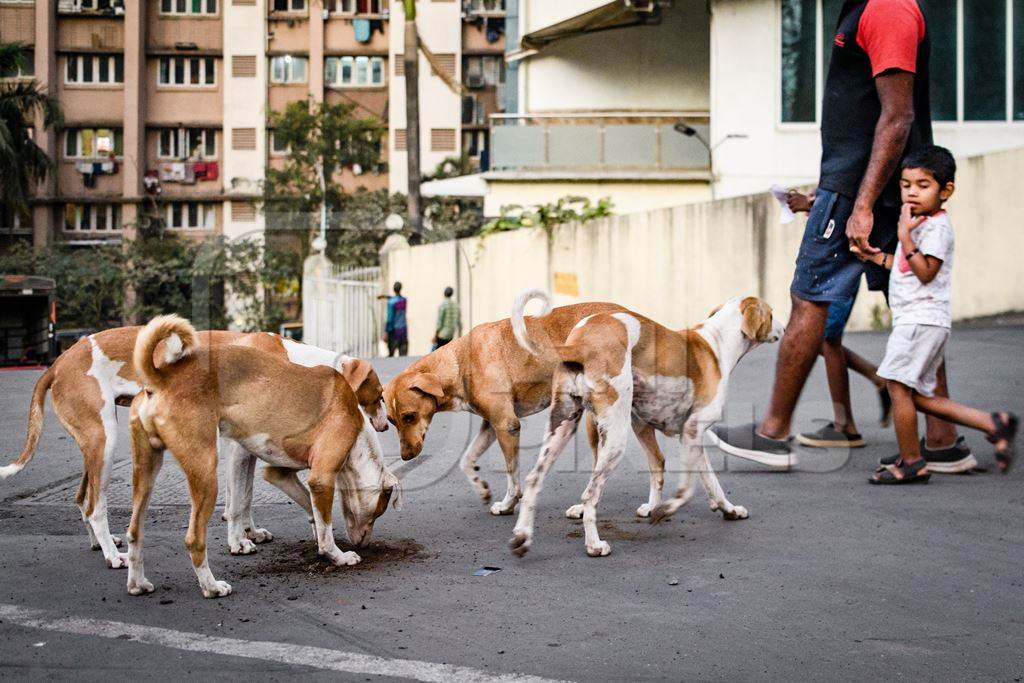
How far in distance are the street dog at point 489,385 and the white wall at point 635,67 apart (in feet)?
77.1

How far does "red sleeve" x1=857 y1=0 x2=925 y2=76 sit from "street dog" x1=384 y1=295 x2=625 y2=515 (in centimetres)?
210

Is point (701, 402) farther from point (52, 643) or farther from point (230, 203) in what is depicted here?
point (230, 203)

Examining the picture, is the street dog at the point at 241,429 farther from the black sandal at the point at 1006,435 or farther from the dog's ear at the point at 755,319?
the black sandal at the point at 1006,435

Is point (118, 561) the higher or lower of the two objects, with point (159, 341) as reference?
lower

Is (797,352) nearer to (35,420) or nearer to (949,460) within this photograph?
(949,460)

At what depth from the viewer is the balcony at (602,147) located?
27.7 metres

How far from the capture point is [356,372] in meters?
5.99

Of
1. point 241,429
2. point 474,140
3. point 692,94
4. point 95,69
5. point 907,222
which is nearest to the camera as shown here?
point 241,429

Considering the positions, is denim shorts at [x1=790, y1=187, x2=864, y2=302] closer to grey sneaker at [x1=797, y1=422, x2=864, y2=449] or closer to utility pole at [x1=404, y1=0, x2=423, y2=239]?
grey sneaker at [x1=797, y1=422, x2=864, y2=449]

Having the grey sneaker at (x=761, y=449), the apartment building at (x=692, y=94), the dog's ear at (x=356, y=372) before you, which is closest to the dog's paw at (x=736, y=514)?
the grey sneaker at (x=761, y=449)

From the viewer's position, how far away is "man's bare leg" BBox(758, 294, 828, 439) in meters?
7.28

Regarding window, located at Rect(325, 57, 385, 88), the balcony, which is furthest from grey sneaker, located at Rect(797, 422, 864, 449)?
window, located at Rect(325, 57, 385, 88)

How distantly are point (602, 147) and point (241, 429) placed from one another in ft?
78.5

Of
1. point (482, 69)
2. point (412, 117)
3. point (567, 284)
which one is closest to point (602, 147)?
point (412, 117)
